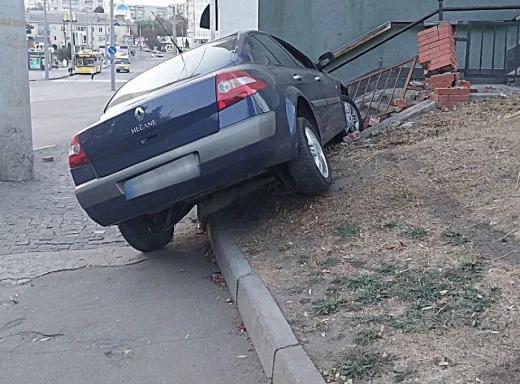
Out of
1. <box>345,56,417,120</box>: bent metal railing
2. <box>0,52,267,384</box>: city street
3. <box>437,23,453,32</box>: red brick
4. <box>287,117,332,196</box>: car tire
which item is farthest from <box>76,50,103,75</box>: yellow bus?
<box>287,117,332,196</box>: car tire

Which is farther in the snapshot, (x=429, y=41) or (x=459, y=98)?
(x=429, y=41)

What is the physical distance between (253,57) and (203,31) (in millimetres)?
16514

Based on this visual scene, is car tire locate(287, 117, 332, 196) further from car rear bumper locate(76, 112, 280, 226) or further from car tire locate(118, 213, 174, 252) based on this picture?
car tire locate(118, 213, 174, 252)

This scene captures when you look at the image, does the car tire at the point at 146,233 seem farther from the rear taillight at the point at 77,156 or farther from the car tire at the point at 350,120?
the car tire at the point at 350,120

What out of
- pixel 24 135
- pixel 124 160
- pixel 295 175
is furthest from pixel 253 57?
pixel 24 135

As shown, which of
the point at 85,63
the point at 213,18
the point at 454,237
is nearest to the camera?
the point at 454,237

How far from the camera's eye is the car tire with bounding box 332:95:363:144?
8.65 metres

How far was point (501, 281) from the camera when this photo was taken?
393 cm

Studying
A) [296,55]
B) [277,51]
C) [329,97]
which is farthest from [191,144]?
[296,55]

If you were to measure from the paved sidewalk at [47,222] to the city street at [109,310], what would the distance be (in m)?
0.02

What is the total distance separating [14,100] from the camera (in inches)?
379

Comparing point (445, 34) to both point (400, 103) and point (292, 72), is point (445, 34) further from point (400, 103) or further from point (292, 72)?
point (292, 72)

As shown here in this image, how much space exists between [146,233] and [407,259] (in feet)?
8.56

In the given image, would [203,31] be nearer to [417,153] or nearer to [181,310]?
[417,153]
